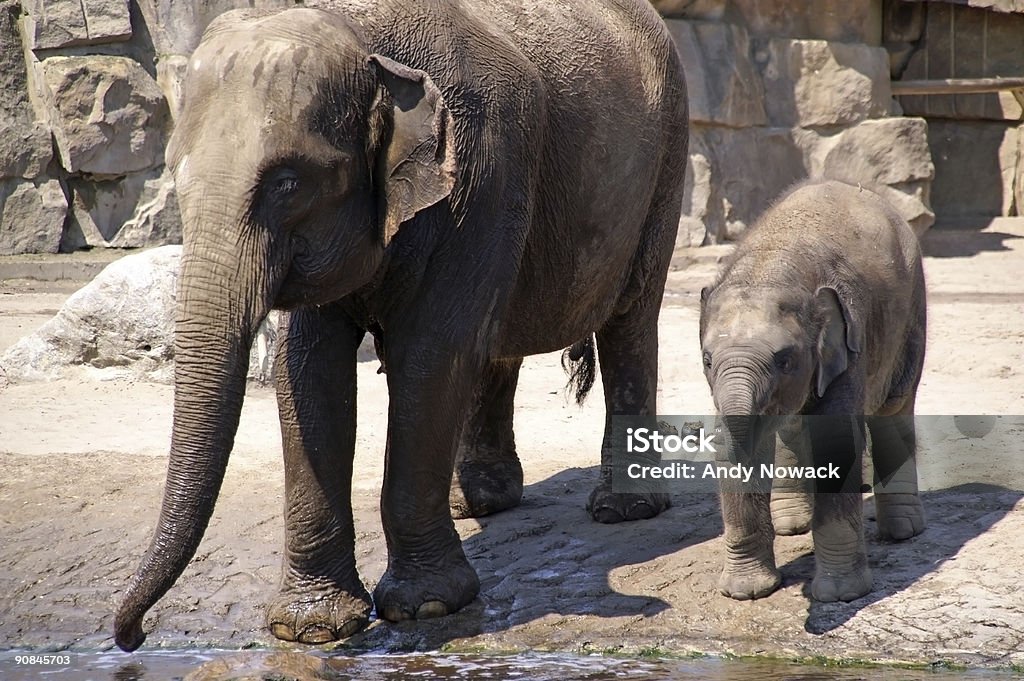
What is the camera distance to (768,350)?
4680 millimetres

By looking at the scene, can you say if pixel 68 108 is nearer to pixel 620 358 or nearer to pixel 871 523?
pixel 620 358

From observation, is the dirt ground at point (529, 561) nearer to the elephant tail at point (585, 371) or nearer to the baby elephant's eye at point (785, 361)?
the elephant tail at point (585, 371)

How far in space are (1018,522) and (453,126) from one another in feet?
9.04

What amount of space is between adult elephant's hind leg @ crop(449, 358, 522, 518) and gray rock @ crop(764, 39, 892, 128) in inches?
351

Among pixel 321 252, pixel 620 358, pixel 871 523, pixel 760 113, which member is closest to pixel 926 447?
pixel 871 523

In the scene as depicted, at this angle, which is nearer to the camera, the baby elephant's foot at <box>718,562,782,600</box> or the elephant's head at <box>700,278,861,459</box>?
the elephant's head at <box>700,278,861,459</box>

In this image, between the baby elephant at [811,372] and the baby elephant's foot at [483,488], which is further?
the baby elephant's foot at [483,488]

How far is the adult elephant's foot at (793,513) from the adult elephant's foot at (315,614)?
1.76 metres

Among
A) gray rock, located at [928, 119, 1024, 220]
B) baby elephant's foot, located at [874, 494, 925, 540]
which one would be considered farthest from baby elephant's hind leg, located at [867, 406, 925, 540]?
gray rock, located at [928, 119, 1024, 220]

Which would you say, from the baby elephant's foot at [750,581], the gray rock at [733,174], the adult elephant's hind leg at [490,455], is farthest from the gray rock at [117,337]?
the gray rock at [733,174]

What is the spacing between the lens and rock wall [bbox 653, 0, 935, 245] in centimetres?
1398

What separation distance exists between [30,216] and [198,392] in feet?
33.1

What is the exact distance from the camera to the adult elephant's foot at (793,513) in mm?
5750

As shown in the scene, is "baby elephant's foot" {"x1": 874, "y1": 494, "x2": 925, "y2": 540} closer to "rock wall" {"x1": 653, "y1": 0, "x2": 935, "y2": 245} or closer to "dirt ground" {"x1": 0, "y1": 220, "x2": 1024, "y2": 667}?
"dirt ground" {"x1": 0, "y1": 220, "x2": 1024, "y2": 667}
